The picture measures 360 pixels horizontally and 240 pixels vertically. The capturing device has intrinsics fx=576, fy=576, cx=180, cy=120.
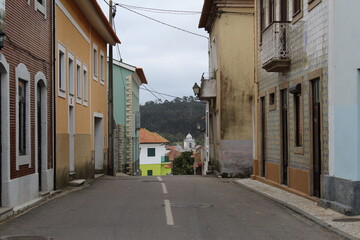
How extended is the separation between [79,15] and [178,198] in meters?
10.4

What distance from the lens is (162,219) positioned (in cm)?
1081

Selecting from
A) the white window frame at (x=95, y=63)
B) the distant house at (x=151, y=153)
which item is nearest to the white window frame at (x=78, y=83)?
the white window frame at (x=95, y=63)

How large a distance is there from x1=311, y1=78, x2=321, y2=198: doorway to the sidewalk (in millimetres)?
552

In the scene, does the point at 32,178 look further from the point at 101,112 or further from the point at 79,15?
the point at 101,112

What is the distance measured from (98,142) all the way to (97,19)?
23.5 feet

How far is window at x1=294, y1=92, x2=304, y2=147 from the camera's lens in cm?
1627

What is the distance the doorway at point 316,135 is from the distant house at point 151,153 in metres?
61.4

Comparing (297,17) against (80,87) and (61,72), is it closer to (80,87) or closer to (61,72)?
(61,72)

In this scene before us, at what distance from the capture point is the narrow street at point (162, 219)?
9.28 metres

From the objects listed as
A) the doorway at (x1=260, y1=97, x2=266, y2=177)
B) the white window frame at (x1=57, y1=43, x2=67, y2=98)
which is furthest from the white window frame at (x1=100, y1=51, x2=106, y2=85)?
the doorway at (x1=260, y1=97, x2=266, y2=177)

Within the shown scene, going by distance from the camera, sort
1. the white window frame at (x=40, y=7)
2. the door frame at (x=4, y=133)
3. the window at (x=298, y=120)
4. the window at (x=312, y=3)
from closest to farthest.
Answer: the door frame at (x=4, y=133), the window at (x=312, y=3), the white window frame at (x=40, y=7), the window at (x=298, y=120)

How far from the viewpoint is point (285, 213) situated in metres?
12.3

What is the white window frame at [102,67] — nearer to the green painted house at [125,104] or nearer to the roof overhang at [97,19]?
the roof overhang at [97,19]

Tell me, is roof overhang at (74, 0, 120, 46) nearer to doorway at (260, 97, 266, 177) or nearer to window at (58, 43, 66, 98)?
window at (58, 43, 66, 98)
